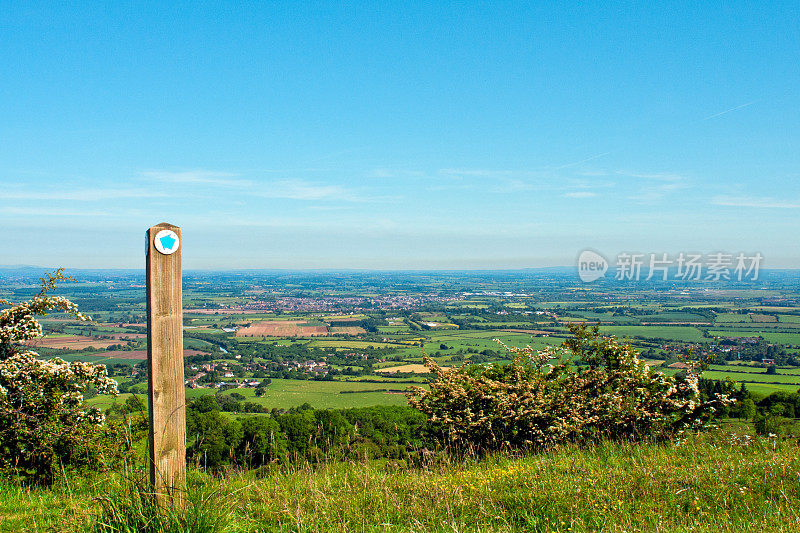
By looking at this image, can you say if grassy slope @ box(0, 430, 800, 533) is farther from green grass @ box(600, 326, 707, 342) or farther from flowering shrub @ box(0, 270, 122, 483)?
green grass @ box(600, 326, 707, 342)

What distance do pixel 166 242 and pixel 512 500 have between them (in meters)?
3.37

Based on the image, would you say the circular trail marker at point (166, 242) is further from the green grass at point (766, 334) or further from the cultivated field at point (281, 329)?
the cultivated field at point (281, 329)

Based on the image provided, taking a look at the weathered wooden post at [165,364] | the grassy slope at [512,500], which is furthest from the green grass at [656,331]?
the weathered wooden post at [165,364]

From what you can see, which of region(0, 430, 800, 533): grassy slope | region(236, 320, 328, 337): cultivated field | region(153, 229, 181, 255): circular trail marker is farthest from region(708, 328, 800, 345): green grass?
region(236, 320, 328, 337): cultivated field

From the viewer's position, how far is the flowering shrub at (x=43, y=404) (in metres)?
7.29

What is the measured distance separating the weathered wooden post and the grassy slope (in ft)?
0.82

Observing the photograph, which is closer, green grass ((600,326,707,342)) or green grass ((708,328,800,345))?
green grass ((600,326,707,342))

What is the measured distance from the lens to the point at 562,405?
6734 millimetres

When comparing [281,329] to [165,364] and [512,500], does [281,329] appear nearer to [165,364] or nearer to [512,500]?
[512,500]

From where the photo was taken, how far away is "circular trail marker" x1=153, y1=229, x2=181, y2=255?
3244 mm

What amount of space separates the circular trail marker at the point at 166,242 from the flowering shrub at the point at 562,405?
4.75 meters

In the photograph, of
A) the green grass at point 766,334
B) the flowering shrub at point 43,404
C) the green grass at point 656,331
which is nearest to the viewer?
the flowering shrub at point 43,404

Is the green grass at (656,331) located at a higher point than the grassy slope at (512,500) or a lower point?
lower

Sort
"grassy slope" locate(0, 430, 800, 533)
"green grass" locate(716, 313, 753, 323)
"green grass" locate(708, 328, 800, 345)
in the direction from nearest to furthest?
1. "grassy slope" locate(0, 430, 800, 533)
2. "green grass" locate(708, 328, 800, 345)
3. "green grass" locate(716, 313, 753, 323)
